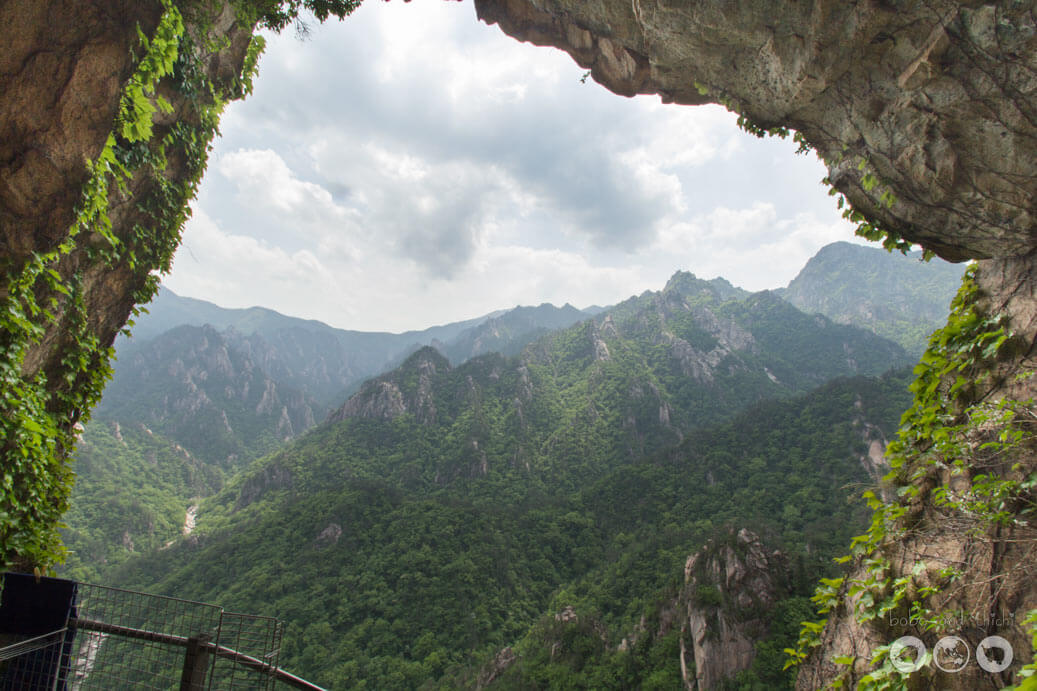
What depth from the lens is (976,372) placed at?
4352 millimetres

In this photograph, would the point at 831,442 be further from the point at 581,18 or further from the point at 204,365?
the point at 204,365

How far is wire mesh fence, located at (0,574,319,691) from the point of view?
3076 millimetres

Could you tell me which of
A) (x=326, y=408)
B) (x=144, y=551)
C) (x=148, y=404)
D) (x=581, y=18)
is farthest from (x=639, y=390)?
(x=148, y=404)

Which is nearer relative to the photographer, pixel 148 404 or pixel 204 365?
pixel 148 404

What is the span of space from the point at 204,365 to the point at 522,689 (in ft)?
542

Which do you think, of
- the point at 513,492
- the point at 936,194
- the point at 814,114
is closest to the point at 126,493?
the point at 513,492

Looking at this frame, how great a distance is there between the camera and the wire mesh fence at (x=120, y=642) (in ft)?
10.1

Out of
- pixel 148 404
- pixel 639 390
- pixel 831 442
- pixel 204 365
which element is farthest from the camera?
pixel 204 365

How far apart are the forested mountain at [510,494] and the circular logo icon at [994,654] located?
89.1 feet

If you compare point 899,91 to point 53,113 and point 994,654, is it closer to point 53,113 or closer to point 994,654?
point 994,654

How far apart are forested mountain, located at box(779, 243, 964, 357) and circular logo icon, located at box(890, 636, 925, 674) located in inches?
5447

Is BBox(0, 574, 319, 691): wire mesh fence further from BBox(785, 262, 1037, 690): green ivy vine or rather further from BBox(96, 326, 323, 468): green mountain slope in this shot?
BBox(96, 326, 323, 468): green mountain slope

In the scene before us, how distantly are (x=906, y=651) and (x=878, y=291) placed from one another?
207497 mm

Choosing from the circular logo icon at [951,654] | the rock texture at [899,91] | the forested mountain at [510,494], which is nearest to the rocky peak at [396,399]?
the forested mountain at [510,494]
